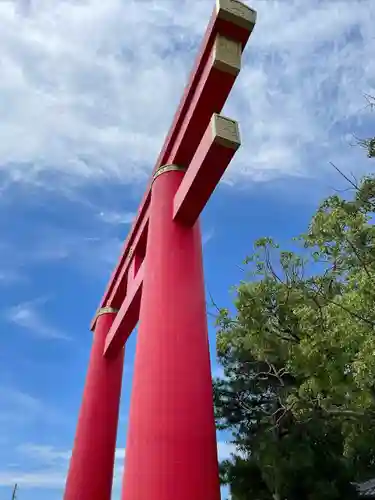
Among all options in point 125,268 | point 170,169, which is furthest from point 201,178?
point 125,268

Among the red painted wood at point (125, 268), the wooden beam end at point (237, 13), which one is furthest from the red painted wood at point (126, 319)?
the wooden beam end at point (237, 13)

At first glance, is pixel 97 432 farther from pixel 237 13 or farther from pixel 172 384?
pixel 237 13

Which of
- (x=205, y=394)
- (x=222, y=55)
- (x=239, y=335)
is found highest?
(x=222, y=55)

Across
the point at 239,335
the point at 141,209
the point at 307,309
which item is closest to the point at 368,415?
the point at 307,309

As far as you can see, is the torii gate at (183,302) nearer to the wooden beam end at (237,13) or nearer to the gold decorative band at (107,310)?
→ the wooden beam end at (237,13)

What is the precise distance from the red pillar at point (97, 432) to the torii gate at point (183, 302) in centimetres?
364

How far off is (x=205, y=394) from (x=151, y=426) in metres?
0.52

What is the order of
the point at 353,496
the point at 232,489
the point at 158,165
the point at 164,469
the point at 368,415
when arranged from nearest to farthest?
the point at 164,469 → the point at 158,165 → the point at 368,415 → the point at 353,496 → the point at 232,489

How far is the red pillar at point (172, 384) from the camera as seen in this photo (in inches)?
134

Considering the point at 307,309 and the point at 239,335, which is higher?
the point at 239,335

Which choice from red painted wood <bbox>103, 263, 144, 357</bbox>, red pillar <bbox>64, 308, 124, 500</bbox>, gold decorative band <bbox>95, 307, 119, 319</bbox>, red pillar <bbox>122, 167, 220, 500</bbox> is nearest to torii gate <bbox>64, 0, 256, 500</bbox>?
red pillar <bbox>122, 167, 220, 500</bbox>

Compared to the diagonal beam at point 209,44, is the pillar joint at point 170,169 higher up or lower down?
lower down

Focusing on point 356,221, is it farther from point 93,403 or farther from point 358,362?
point 93,403

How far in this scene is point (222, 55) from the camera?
166 inches
